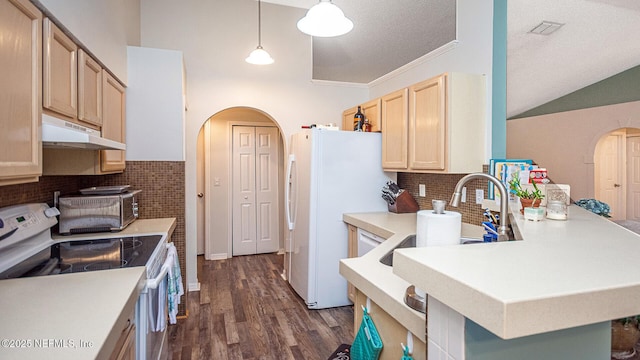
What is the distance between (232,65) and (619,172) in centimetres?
345

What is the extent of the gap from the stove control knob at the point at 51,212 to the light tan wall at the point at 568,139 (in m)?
3.08

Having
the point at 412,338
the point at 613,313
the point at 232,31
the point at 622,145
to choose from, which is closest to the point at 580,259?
the point at 613,313

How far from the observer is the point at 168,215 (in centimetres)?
302

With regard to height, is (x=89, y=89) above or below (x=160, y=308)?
above

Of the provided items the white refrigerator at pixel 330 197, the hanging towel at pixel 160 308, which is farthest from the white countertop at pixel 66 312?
the white refrigerator at pixel 330 197

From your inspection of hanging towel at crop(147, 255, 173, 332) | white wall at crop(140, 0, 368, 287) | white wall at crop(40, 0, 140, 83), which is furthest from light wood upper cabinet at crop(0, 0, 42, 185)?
white wall at crop(140, 0, 368, 287)

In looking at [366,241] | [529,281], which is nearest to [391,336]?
[529,281]

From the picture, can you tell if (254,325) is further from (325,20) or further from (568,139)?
(568,139)

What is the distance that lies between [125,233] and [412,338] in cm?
209

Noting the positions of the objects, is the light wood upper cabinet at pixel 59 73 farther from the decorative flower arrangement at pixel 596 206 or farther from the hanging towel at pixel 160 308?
the decorative flower arrangement at pixel 596 206

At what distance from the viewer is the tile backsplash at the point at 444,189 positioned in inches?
105

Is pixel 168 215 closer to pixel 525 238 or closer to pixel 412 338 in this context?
pixel 412 338

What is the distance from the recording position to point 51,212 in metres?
2.05

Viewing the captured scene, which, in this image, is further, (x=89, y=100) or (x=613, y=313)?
(x=89, y=100)
